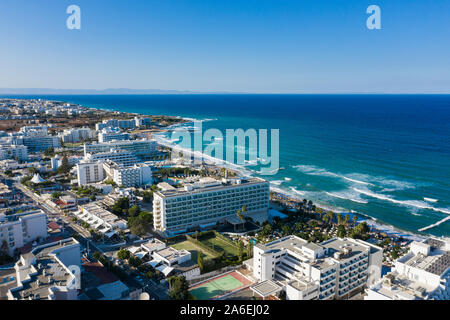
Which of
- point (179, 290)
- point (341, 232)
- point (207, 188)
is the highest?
point (207, 188)

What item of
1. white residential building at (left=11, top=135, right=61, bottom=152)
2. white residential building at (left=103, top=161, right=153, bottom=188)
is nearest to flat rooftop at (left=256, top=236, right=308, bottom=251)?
white residential building at (left=103, top=161, right=153, bottom=188)

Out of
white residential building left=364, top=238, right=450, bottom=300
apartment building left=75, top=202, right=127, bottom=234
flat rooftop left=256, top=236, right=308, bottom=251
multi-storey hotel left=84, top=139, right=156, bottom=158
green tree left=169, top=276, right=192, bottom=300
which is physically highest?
multi-storey hotel left=84, top=139, right=156, bottom=158

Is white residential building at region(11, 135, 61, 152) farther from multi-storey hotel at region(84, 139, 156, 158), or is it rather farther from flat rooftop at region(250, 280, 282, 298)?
flat rooftop at region(250, 280, 282, 298)

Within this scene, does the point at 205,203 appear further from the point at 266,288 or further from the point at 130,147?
the point at 130,147

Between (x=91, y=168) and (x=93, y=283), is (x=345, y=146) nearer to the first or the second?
(x=91, y=168)

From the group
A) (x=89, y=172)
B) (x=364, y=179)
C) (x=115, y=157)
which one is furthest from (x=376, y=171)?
(x=89, y=172)

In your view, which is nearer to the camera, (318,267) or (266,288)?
(318,267)
